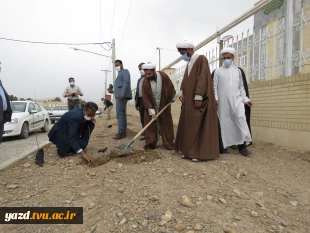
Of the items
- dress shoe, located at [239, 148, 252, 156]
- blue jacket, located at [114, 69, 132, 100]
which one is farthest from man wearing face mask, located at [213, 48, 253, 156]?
blue jacket, located at [114, 69, 132, 100]

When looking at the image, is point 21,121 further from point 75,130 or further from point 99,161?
point 99,161

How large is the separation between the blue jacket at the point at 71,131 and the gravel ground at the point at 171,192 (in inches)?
14.0

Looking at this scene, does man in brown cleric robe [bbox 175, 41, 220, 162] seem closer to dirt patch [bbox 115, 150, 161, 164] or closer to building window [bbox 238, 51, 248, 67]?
dirt patch [bbox 115, 150, 161, 164]

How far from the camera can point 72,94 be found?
26.9 feet

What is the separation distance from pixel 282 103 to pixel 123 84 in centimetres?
291

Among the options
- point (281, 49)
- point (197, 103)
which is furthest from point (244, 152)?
point (281, 49)

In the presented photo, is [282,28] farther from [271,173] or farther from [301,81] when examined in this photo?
[271,173]

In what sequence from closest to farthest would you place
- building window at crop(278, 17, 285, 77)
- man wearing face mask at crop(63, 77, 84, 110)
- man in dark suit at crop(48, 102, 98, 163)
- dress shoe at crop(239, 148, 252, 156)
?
dress shoe at crop(239, 148, 252, 156) < man in dark suit at crop(48, 102, 98, 163) < building window at crop(278, 17, 285, 77) < man wearing face mask at crop(63, 77, 84, 110)

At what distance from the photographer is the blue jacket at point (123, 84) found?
5.04m

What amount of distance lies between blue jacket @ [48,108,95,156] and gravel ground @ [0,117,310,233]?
0.36m

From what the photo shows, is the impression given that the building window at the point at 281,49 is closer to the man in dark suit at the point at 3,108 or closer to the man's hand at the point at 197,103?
the man's hand at the point at 197,103

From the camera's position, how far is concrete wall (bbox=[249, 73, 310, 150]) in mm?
3504

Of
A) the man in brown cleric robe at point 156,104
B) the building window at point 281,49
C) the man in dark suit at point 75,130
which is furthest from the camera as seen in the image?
the man in brown cleric robe at point 156,104

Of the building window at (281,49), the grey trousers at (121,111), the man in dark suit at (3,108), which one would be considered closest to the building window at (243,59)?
the building window at (281,49)
